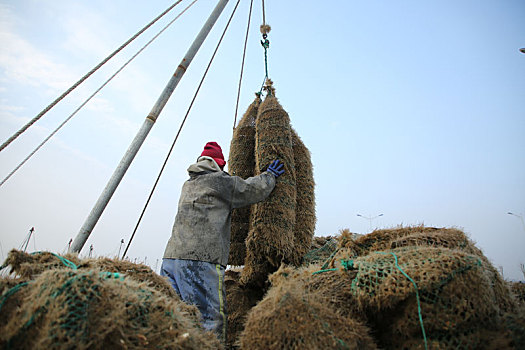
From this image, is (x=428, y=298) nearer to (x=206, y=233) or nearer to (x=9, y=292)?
(x=9, y=292)

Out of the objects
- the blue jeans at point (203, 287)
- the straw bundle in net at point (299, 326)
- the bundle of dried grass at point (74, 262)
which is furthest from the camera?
the blue jeans at point (203, 287)

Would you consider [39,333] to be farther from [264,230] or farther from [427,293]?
[264,230]

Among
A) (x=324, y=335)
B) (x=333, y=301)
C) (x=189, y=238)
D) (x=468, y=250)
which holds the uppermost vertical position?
(x=189, y=238)

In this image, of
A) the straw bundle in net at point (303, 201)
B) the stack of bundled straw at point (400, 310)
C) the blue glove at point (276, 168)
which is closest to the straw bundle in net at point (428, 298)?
the stack of bundled straw at point (400, 310)

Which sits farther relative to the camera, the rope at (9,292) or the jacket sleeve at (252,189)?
the jacket sleeve at (252,189)

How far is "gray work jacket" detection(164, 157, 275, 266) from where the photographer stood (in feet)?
10.4

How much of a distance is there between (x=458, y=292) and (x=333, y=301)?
624 millimetres

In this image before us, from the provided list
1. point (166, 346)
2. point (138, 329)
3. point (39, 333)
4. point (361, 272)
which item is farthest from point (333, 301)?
point (39, 333)

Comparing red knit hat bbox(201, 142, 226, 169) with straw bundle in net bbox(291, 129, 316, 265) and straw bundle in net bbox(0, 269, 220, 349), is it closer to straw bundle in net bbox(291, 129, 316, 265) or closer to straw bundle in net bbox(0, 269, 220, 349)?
straw bundle in net bbox(291, 129, 316, 265)

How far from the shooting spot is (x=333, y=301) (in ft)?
5.70

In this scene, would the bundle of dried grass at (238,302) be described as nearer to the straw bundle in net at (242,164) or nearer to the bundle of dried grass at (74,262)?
the straw bundle in net at (242,164)

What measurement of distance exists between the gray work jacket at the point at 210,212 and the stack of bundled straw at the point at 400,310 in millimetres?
1581

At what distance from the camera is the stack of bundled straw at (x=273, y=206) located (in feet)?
10.5

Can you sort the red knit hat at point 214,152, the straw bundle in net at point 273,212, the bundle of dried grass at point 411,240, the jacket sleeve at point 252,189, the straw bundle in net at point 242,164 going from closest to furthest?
the bundle of dried grass at point 411,240 < the straw bundle in net at point 273,212 < the jacket sleeve at point 252,189 < the straw bundle in net at point 242,164 < the red knit hat at point 214,152
